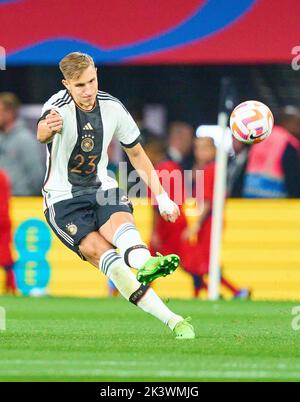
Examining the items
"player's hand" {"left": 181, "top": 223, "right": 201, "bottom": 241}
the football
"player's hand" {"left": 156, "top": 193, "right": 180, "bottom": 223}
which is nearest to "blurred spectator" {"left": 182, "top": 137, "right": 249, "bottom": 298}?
"player's hand" {"left": 181, "top": 223, "right": 201, "bottom": 241}

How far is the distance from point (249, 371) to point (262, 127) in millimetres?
3368

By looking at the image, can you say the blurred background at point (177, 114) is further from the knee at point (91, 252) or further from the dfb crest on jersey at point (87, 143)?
the knee at point (91, 252)

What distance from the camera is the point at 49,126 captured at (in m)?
9.95

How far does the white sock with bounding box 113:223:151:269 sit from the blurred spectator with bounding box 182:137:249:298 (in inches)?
299

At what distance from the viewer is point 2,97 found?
18484 millimetres

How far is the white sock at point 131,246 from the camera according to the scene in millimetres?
9828

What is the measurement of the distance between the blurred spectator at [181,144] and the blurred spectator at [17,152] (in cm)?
195

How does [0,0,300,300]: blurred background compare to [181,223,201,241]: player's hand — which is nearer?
[181,223,201,241]: player's hand

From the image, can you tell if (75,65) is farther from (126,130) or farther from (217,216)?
(217,216)

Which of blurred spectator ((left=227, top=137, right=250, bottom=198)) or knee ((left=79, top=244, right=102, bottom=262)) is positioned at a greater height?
blurred spectator ((left=227, top=137, right=250, bottom=198))

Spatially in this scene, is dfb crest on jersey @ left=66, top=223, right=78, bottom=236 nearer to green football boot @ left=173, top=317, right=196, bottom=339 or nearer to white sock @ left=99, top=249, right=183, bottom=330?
white sock @ left=99, top=249, right=183, bottom=330

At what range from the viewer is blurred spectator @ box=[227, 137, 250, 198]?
1830cm

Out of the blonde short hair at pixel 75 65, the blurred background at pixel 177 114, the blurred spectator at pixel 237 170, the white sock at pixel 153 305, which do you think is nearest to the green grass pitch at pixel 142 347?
the white sock at pixel 153 305

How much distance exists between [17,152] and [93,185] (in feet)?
26.5
